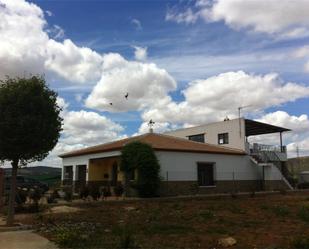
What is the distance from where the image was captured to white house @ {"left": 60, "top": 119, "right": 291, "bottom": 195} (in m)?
36.1

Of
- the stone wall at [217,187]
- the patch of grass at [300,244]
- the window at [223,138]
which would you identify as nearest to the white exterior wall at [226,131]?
the window at [223,138]

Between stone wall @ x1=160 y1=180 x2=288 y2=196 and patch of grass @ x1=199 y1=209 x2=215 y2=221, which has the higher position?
stone wall @ x1=160 y1=180 x2=288 y2=196

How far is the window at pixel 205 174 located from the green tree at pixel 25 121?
2305 centimetres

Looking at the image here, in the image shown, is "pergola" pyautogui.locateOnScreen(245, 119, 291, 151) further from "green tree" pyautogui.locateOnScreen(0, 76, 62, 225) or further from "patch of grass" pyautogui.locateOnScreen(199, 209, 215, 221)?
"green tree" pyautogui.locateOnScreen(0, 76, 62, 225)

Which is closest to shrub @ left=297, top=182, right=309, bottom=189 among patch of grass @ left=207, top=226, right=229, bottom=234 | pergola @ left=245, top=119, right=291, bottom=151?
pergola @ left=245, top=119, right=291, bottom=151

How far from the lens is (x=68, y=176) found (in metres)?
46.2

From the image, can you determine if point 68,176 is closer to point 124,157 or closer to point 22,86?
point 124,157

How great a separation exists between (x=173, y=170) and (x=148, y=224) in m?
19.5

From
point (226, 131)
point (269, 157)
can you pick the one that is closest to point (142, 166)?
point (226, 131)

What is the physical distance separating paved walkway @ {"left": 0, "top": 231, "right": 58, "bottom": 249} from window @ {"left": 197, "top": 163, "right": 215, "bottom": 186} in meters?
25.2

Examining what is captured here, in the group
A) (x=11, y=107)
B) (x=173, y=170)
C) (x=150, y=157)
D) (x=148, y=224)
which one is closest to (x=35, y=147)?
(x=11, y=107)

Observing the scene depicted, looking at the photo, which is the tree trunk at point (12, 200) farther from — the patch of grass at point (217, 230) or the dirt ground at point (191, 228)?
the patch of grass at point (217, 230)

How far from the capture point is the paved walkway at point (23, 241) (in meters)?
12.1

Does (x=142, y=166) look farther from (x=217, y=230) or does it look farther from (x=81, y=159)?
(x=217, y=230)
